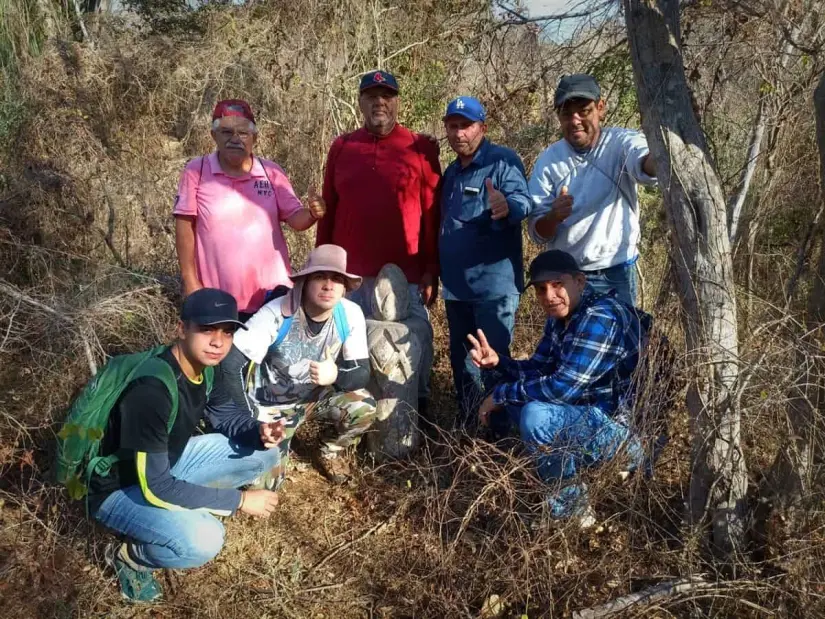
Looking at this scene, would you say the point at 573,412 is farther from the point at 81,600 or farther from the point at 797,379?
the point at 81,600

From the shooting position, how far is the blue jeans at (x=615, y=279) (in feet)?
11.8

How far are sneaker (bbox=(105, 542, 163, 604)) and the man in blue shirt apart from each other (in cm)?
175

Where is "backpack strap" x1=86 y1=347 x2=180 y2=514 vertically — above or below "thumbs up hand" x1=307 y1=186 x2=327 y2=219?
below

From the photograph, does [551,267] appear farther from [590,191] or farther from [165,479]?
[165,479]

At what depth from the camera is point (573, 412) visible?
3.13 m

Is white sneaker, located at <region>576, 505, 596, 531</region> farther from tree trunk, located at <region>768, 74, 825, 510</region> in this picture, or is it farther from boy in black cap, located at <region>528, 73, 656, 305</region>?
boy in black cap, located at <region>528, 73, 656, 305</region>

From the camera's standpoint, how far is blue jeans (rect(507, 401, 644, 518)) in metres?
2.91

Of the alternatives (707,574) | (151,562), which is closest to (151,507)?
(151,562)

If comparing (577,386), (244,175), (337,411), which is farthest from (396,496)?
(244,175)

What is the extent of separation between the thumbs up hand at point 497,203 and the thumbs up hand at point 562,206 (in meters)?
0.23

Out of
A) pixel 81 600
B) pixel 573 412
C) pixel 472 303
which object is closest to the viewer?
pixel 81 600

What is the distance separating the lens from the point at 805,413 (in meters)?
2.65

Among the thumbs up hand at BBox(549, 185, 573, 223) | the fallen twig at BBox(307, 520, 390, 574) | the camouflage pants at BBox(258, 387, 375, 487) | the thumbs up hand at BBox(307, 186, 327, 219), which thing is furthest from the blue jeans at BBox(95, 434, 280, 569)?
the thumbs up hand at BBox(549, 185, 573, 223)

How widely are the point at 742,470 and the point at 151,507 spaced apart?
94.2 inches
